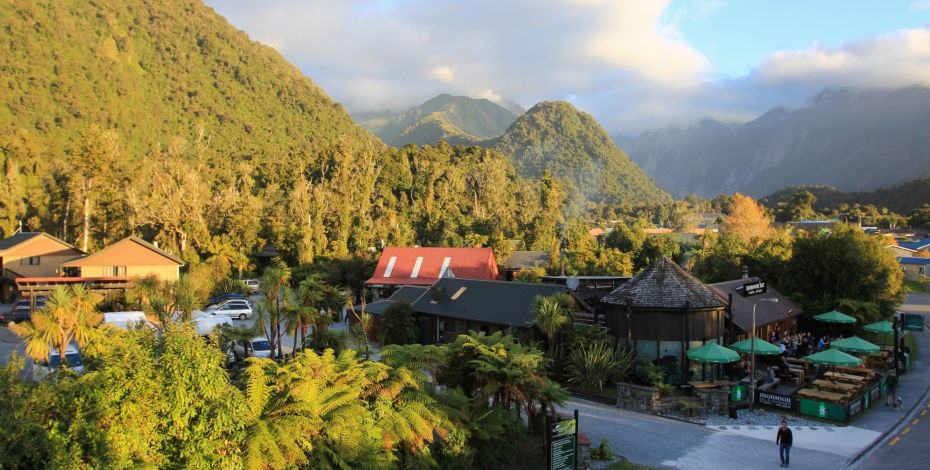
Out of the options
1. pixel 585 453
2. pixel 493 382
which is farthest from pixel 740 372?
pixel 493 382

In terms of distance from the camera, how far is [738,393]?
2083cm

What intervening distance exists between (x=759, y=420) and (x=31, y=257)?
53.8 m

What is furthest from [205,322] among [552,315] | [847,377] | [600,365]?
[847,377]

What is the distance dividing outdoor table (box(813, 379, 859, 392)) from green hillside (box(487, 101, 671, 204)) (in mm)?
152019

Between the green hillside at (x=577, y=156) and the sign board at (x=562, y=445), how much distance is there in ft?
524

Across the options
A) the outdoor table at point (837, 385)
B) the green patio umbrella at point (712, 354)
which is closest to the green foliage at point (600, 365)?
the green patio umbrella at point (712, 354)

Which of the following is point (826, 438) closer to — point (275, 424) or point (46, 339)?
point (275, 424)

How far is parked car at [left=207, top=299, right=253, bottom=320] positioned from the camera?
130 ft

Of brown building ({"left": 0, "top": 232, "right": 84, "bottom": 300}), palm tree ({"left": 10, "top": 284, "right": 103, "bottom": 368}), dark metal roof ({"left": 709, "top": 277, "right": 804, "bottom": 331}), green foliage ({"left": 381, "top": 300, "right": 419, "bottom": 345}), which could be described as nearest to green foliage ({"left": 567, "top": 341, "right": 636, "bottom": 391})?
dark metal roof ({"left": 709, "top": 277, "right": 804, "bottom": 331})

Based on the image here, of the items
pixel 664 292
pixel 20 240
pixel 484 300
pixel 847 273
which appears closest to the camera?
pixel 664 292

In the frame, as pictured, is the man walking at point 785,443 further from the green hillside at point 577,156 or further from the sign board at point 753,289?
the green hillside at point 577,156

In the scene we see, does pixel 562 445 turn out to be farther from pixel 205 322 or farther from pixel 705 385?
pixel 205 322

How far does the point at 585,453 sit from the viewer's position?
15.7m

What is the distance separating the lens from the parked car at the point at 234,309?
39.7 metres
